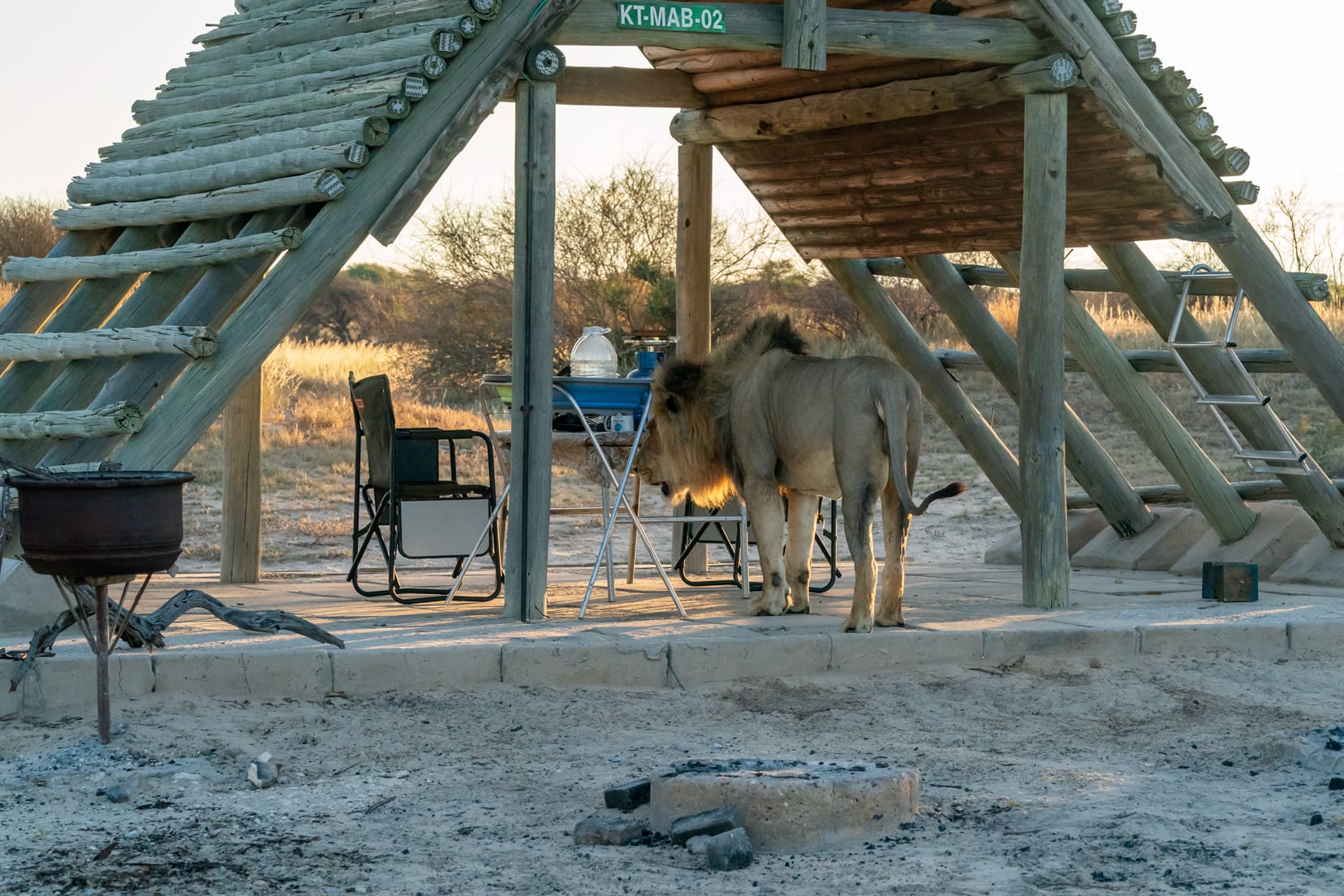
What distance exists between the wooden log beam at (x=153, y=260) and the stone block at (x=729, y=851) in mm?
3504

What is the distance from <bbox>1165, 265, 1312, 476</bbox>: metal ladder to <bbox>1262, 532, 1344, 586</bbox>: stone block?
0.54m

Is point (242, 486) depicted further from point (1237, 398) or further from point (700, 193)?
point (1237, 398)

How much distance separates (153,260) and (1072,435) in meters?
6.10

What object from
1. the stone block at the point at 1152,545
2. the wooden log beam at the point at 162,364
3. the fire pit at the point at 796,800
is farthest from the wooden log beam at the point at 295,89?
the stone block at the point at 1152,545

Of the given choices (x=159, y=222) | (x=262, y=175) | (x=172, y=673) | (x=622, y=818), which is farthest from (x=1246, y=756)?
(x=159, y=222)

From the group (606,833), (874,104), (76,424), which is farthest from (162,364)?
(874,104)

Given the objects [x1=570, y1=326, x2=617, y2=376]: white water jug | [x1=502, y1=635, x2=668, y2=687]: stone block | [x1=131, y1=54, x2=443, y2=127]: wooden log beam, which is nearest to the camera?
[x1=502, y1=635, x2=668, y2=687]: stone block

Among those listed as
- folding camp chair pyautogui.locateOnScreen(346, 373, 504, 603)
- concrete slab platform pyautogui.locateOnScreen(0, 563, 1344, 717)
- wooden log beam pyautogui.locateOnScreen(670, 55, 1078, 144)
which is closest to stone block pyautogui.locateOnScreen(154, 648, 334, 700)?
concrete slab platform pyautogui.locateOnScreen(0, 563, 1344, 717)

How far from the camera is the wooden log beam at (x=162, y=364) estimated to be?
6.70m

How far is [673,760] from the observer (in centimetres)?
562

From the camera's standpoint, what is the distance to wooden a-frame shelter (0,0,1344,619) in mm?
6898

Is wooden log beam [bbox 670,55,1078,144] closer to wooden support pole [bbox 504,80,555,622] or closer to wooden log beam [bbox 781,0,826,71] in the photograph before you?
wooden log beam [bbox 781,0,826,71]

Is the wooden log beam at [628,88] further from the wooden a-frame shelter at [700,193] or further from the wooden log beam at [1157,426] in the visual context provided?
the wooden log beam at [1157,426]

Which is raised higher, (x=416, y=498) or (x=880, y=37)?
(x=880, y=37)
